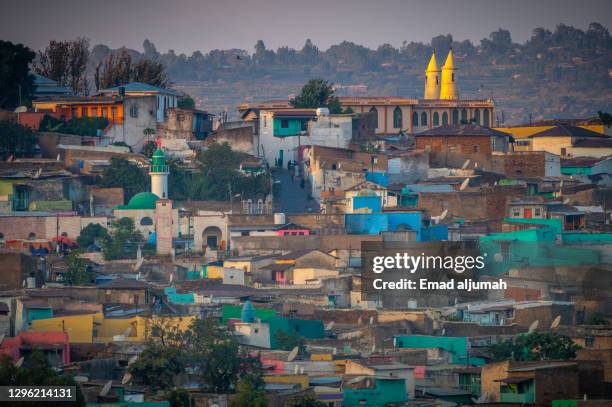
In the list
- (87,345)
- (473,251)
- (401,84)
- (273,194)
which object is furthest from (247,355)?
(401,84)

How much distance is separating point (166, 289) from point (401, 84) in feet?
280

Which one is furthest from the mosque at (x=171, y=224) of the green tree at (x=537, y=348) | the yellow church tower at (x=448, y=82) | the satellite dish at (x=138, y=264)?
the yellow church tower at (x=448, y=82)

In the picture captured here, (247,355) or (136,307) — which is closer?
(247,355)

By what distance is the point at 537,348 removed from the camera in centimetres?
2844

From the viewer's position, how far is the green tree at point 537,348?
28.0 m

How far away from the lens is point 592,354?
2834 cm

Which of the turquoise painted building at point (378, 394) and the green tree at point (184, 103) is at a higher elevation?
the green tree at point (184, 103)

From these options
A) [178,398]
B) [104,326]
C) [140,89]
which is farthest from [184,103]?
[178,398]

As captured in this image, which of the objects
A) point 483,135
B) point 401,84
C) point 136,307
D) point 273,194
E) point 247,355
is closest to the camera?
point 247,355

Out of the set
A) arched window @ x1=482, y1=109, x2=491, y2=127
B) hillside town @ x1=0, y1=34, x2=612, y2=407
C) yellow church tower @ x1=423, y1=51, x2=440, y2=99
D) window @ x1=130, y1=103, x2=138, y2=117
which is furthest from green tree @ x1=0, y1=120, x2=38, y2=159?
yellow church tower @ x1=423, y1=51, x2=440, y2=99

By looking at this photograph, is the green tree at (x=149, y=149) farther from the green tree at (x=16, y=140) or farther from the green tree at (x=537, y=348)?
the green tree at (x=537, y=348)

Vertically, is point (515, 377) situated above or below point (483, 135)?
below

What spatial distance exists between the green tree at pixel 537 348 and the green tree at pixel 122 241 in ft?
34.4

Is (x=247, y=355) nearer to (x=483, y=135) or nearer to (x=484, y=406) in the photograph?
(x=484, y=406)
